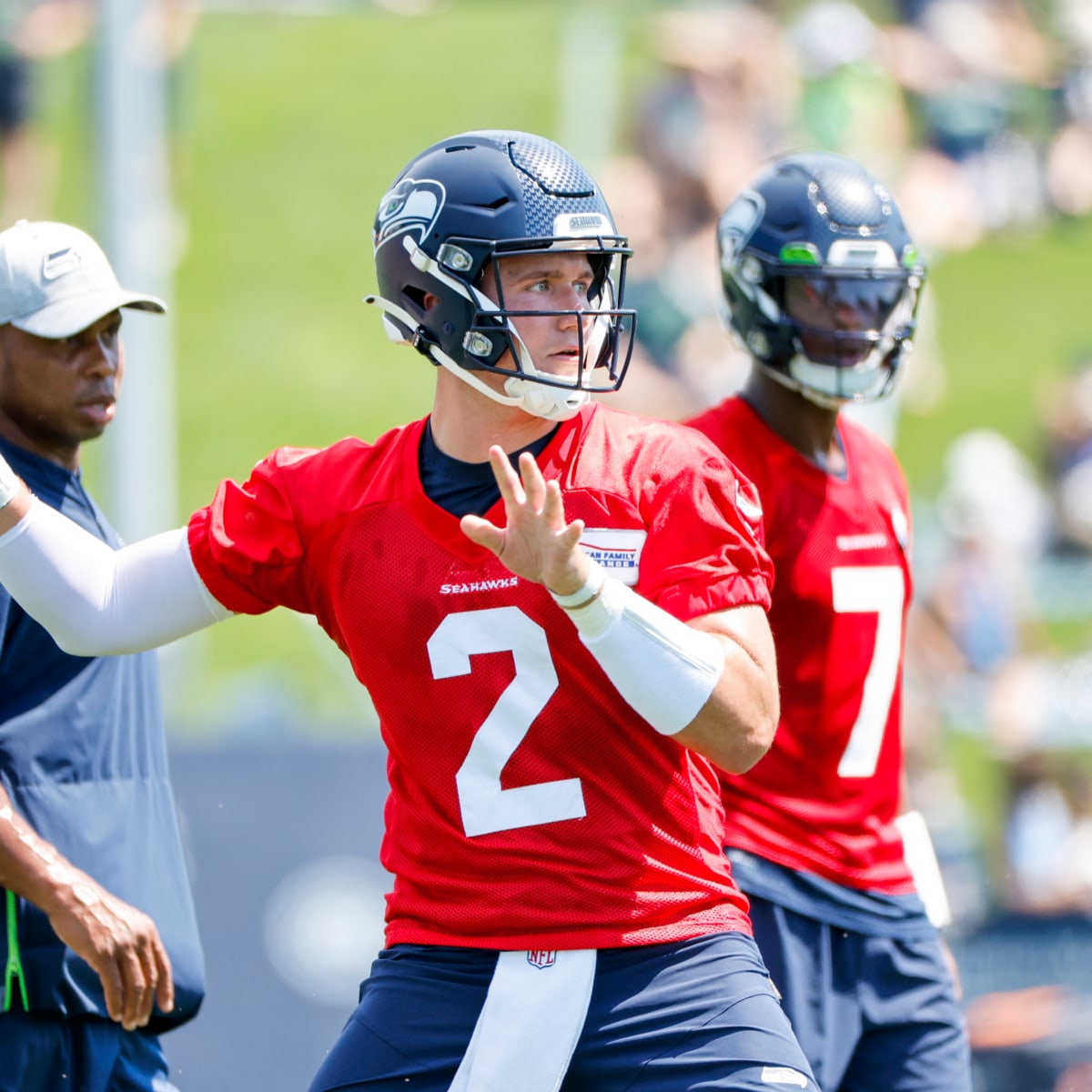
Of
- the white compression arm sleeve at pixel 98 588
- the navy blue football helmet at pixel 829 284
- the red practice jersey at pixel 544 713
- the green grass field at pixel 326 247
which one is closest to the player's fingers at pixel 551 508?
the red practice jersey at pixel 544 713

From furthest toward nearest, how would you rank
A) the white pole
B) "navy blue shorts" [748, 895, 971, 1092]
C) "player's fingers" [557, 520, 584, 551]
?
the white pole, "navy blue shorts" [748, 895, 971, 1092], "player's fingers" [557, 520, 584, 551]

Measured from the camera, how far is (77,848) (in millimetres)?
3400

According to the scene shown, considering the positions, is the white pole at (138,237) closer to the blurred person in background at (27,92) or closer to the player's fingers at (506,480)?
the blurred person in background at (27,92)

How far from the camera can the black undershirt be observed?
9.78ft

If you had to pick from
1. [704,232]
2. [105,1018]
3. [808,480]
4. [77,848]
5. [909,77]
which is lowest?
[105,1018]

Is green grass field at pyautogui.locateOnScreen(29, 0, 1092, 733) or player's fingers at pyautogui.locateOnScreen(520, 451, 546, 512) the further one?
green grass field at pyautogui.locateOnScreen(29, 0, 1092, 733)

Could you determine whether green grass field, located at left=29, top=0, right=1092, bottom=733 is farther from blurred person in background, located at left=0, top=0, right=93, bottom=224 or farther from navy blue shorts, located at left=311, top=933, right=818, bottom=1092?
navy blue shorts, located at left=311, top=933, right=818, bottom=1092

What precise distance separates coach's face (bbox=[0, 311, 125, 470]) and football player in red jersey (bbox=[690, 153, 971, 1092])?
1376 mm

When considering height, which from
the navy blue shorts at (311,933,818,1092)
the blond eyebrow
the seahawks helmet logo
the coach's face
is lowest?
the navy blue shorts at (311,933,818,1092)

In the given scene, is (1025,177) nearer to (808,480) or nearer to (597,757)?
(808,480)

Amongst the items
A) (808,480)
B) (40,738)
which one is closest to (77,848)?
(40,738)

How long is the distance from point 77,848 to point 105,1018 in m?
0.35

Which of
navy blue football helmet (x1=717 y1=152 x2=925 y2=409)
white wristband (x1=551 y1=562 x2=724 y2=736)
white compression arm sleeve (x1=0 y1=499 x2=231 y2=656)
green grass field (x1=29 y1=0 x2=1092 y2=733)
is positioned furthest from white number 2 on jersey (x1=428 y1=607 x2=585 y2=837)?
green grass field (x1=29 y1=0 x2=1092 y2=733)

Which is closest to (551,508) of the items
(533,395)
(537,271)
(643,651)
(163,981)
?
(643,651)
